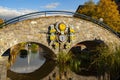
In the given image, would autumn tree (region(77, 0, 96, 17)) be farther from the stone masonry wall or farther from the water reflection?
the stone masonry wall

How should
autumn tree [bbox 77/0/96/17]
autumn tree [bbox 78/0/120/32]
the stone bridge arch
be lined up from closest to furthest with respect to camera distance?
1. the stone bridge arch
2. autumn tree [bbox 78/0/120/32]
3. autumn tree [bbox 77/0/96/17]

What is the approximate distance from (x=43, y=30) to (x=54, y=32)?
1.04 m

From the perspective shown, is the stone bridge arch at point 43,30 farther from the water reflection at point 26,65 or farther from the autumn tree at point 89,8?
the autumn tree at point 89,8

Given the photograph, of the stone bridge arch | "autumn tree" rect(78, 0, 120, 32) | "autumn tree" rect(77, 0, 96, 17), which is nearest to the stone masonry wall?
the stone bridge arch

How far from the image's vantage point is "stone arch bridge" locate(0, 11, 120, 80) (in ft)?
81.2

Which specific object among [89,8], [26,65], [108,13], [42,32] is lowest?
[26,65]

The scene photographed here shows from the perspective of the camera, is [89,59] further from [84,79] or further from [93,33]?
[84,79]

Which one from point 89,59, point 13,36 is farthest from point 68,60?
point 13,36

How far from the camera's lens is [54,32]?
86.0 ft

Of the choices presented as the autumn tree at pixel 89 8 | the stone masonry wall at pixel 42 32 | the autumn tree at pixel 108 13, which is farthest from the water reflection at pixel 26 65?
the autumn tree at pixel 89 8

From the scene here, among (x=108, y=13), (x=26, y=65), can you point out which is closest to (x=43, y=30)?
(x=26, y=65)

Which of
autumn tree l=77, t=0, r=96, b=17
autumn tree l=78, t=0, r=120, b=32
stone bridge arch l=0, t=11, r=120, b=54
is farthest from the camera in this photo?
autumn tree l=77, t=0, r=96, b=17

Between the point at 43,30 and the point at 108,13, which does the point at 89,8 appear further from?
the point at 43,30

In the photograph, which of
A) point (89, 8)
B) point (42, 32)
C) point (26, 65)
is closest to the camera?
point (42, 32)
